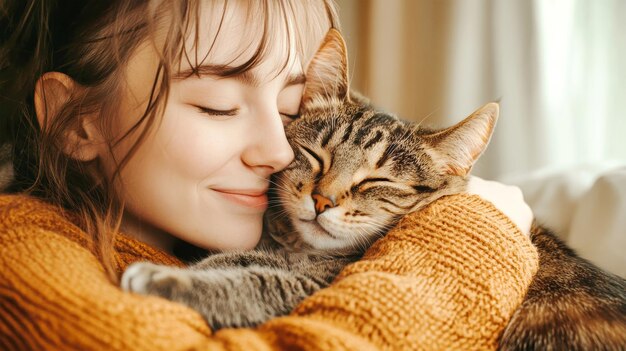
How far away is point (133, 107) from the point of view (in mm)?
968

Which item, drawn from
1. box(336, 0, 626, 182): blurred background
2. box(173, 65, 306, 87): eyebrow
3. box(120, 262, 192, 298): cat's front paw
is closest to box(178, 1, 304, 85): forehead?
box(173, 65, 306, 87): eyebrow

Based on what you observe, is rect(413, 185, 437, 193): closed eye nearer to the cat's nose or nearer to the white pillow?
the cat's nose

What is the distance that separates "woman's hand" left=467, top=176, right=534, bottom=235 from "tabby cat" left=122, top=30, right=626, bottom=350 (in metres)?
0.06

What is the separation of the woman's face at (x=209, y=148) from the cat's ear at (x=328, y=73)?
12 cm

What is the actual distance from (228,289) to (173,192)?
27cm

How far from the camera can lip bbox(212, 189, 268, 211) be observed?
1.03 meters

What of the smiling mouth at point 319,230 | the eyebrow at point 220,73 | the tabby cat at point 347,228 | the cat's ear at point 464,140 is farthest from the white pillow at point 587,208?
the eyebrow at point 220,73

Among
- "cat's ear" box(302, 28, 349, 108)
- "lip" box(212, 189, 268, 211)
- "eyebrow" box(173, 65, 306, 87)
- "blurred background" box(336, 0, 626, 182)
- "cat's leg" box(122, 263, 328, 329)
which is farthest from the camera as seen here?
"blurred background" box(336, 0, 626, 182)

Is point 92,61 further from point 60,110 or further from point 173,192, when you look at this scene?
point 173,192

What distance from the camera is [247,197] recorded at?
106 cm

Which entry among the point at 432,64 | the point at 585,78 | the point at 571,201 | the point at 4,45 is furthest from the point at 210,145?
the point at 432,64

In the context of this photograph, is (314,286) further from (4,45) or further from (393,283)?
(4,45)

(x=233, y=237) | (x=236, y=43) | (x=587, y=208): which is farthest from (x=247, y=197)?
(x=587, y=208)

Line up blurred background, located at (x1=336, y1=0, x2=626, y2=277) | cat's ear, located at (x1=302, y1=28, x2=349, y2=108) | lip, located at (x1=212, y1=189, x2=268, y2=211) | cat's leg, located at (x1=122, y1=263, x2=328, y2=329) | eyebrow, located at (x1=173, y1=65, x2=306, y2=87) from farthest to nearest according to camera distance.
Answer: blurred background, located at (x1=336, y1=0, x2=626, y2=277)
cat's ear, located at (x1=302, y1=28, x2=349, y2=108)
lip, located at (x1=212, y1=189, x2=268, y2=211)
eyebrow, located at (x1=173, y1=65, x2=306, y2=87)
cat's leg, located at (x1=122, y1=263, x2=328, y2=329)
